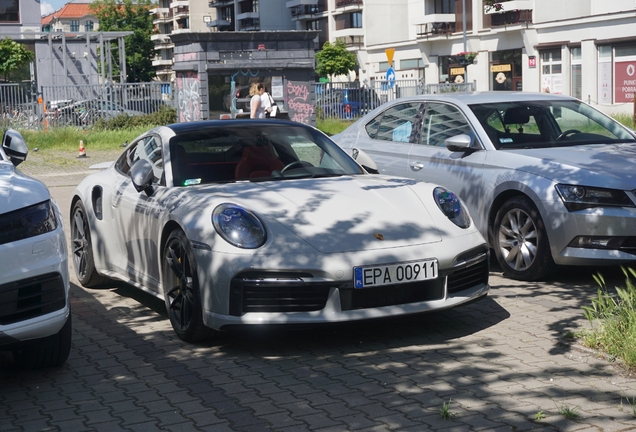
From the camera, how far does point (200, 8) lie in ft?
376

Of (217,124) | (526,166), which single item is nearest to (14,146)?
(217,124)

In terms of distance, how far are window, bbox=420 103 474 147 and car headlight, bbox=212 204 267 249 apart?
3.18m

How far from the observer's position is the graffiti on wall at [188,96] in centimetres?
2880

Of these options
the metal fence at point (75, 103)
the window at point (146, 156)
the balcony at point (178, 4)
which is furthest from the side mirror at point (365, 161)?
the balcony at point (178, 4)

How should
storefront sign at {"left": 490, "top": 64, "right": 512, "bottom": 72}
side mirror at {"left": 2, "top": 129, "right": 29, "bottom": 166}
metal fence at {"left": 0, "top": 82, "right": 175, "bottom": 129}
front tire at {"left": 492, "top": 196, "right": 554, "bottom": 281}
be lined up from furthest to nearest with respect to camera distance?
storefront sign at {"left": 490, "top": 64, "right": 512, "bottom": 72}
metal fence at {"left": 0, "top": 82, "right": 175, "bottom": 129}
front tire at {"left": 492, "top": 196, "right": 554, "bottom": 281}
side mirror at {"left": 2, "top": 129, "right": 29, "bottom": 166}

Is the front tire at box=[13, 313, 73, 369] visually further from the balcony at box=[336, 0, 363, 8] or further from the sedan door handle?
the balcony at box=[336, 0, 363, 8]

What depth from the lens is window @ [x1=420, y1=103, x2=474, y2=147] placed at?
827cm

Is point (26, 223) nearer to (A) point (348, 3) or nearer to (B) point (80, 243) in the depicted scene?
(B) point (80, 243)

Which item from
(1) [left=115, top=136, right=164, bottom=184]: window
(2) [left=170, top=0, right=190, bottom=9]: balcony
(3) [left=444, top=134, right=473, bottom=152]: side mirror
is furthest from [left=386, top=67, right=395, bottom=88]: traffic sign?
(2) [left=170, top=0, right=190, bottom=9]: balcony

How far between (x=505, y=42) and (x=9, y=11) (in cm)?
3203

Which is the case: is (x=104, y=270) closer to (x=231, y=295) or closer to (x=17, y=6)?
(x=231, y=295)

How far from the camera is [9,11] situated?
60.5 metres

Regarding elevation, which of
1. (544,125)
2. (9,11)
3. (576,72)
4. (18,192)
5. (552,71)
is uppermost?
(9,11)

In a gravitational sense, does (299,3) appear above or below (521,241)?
above
